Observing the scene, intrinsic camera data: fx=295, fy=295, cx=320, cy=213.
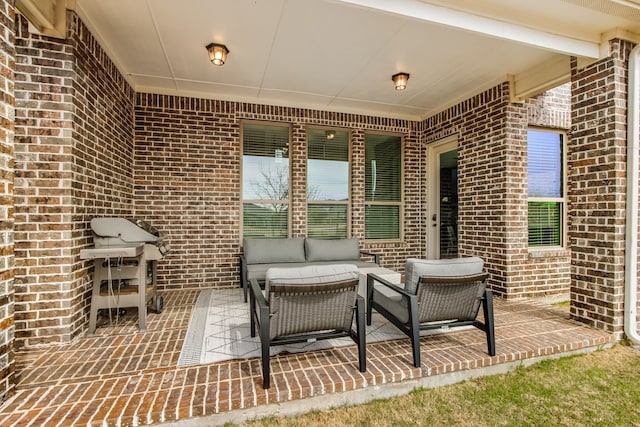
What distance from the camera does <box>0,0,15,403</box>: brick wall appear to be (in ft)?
5.84

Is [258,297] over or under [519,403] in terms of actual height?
over

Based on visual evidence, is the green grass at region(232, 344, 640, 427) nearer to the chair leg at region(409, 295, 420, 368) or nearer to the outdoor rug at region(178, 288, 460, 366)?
the chair leg at region(409, 295, 420, 368)

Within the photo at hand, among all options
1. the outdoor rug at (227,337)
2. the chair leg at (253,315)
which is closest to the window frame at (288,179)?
the outdoor rug at (227,337)

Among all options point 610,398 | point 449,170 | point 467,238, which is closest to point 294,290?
point 610,398

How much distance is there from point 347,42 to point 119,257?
324cm

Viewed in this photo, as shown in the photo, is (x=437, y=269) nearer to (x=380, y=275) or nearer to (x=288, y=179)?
(x=380, y=275)

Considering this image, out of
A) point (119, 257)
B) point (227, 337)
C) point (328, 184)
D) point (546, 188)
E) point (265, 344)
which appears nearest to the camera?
point (265, 344)

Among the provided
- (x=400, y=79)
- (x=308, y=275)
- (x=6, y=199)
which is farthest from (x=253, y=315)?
(x=400, y=79)

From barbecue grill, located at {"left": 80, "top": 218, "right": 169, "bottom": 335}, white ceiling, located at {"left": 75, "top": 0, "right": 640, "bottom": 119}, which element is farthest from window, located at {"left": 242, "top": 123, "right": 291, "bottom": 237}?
barbecue grill, located at {"left": 80, "top": 218, "right": 169, "bottom": 335}

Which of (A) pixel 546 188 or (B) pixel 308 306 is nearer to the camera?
(B) pixel 308 306

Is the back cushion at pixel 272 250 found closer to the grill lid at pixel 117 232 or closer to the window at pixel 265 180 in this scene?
the window at pixel 265 180

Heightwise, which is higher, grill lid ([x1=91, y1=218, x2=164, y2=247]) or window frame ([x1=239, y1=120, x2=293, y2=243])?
window frame ([x1=239, y1=120, x2=293, y2=243])

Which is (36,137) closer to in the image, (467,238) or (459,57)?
(459,57)

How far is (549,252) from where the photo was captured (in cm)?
421
